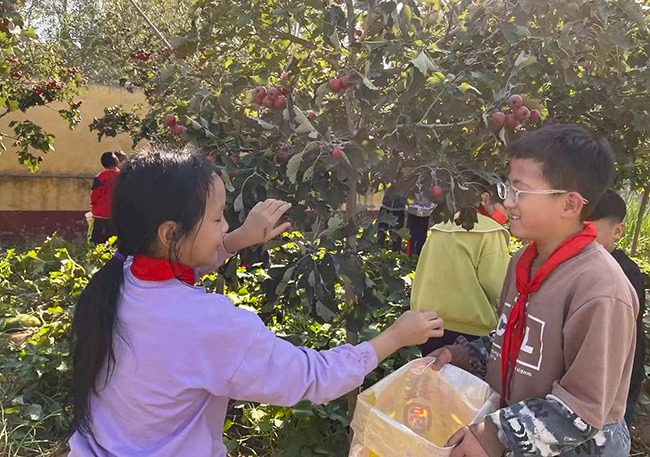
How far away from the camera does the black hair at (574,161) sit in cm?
147

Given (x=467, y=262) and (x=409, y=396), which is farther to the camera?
(x=467, y=262)

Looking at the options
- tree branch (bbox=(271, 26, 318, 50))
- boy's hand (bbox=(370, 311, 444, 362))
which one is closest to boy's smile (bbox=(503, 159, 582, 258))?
boy's hand (bbox=(370, 311, 444, 362))

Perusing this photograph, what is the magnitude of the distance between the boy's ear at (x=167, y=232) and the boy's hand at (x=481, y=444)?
77cm

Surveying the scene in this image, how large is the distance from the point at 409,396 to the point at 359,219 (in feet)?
2.52

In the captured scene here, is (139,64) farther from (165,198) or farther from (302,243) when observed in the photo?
(165,198)

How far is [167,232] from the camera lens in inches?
54.3

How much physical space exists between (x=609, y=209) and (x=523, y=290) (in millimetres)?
935

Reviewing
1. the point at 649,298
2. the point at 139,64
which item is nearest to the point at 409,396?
the point at 649,298

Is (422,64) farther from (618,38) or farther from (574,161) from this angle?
(618,38)

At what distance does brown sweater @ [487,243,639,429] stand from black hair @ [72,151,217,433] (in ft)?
2.63

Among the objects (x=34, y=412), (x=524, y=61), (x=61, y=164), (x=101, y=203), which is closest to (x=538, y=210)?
(x=524, y=61)

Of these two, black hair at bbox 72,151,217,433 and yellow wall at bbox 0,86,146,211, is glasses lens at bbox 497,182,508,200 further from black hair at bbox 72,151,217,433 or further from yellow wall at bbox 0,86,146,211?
yellow wall at bbox 0,86,146,211

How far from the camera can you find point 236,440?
276 centimetres

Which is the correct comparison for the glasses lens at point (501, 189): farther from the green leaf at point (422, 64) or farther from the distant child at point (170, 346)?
the distant child at point (170, 346)
